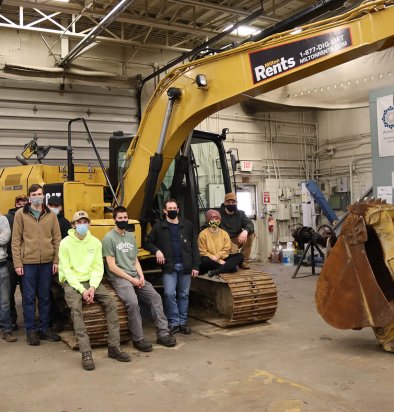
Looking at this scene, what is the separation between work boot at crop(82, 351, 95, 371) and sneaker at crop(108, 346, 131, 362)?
0.28m

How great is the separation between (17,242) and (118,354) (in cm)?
173

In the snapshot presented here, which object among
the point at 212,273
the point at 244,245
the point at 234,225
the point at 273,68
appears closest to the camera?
the point at 273,68

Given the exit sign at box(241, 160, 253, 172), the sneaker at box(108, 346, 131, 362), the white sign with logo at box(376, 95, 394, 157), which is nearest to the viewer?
the sneaker at box(108, 346, 131, 362)

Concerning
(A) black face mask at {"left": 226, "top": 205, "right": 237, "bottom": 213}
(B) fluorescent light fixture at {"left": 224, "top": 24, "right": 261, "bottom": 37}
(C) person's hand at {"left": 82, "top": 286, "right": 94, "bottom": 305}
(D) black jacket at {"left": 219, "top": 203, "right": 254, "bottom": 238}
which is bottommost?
(C) person's hand at {"left": 82, "top": 286, "right": 94, "bottom": 305}

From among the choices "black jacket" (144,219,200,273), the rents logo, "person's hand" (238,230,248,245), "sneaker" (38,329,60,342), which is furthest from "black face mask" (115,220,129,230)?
the rents logo

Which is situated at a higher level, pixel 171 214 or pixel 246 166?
pixel 246 166

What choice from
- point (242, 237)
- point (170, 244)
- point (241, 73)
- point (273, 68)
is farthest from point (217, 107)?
point (242, 237)

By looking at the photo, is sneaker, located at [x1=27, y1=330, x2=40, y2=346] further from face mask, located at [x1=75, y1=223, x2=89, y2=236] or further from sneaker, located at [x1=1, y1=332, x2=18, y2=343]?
face mask, located at [x1=75, y1=223, x2=89, y2=236]

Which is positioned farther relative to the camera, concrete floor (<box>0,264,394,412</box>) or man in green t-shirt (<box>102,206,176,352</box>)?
man in green t-shirt (<box>102,206,176,352</box>)

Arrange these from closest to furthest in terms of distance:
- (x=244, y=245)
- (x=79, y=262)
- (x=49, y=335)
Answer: (x=79, y=262)
(x=49, y=335)
(x=244, y=245)

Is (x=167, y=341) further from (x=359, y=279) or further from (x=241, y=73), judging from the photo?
(x=241, y=73)

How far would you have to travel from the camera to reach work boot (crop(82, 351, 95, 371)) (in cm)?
470

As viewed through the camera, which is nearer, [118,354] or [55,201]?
[118,354]

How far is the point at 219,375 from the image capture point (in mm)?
4465
